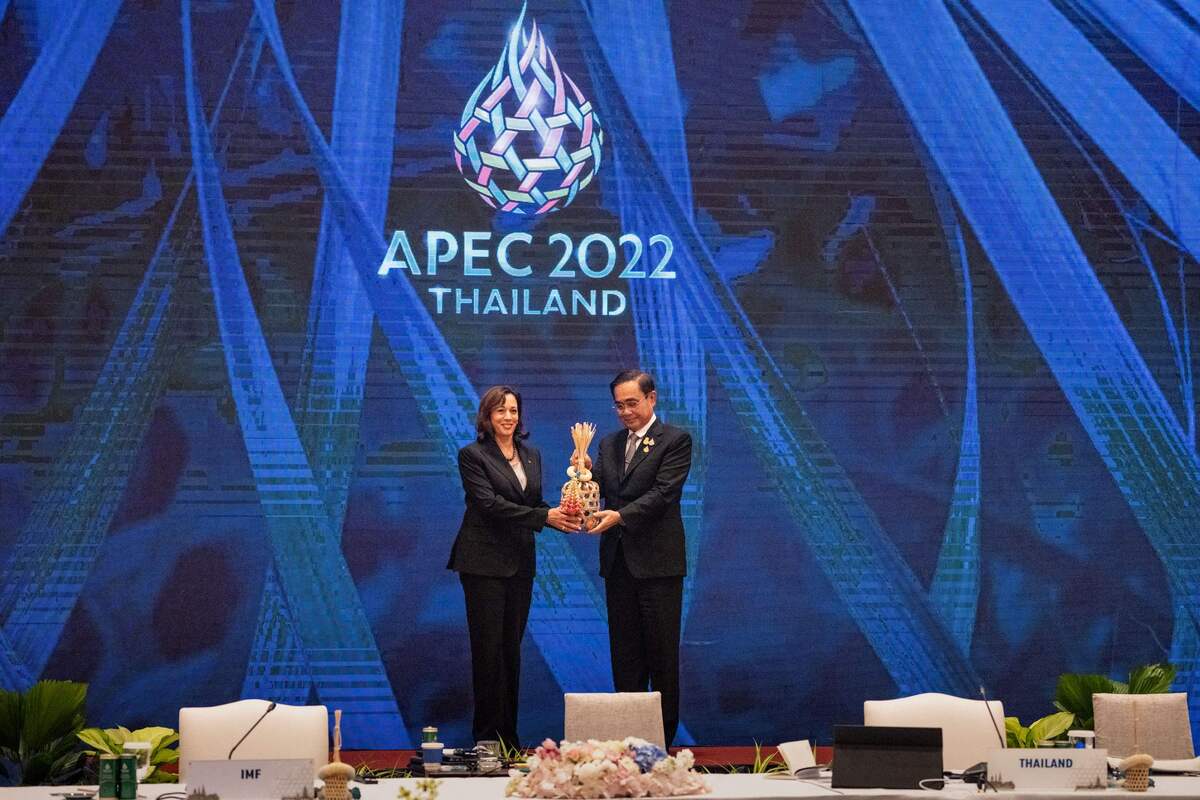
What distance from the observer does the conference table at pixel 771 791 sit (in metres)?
3.48

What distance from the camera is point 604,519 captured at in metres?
5.58

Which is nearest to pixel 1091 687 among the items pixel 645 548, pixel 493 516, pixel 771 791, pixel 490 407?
pixel 645 548

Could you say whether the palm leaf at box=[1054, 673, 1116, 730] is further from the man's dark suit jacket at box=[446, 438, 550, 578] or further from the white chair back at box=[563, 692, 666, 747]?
the white chair back at box=[563, 692, 666, 747]

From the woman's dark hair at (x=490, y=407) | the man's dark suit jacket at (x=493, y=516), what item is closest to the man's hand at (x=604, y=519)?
the man's dark suit jacket at (x=493, y=516)

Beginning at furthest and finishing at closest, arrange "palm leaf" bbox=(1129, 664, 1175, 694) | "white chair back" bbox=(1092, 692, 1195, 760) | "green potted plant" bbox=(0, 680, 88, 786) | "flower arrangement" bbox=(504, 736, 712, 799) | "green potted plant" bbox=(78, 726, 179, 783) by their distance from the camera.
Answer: "palm leaf" bbox=(1129, 664, 1175, 694) < "green potted plant" bbox=(0, 680, 88, 786) < "green potted plant" bbox=(78, 726, 179, 783) < "white chair back" bbox=(1092, 692, 1195, 760) < "flower arrangement" bbox=(504, 736, 712, 799)

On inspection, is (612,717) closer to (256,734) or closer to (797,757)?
(797,757)

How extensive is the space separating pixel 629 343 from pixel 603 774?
138 inches

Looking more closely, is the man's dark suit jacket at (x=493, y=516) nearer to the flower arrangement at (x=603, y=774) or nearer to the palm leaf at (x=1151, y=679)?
the flower arrangement at (x=603, y=774)

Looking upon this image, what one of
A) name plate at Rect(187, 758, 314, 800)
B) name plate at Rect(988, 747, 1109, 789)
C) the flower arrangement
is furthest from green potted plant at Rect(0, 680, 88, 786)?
name plate at Rect(988, 747, 1109, 789)

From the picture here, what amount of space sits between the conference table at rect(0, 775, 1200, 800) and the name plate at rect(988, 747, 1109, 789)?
0.02 m

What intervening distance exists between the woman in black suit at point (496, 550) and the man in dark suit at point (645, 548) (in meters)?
0.22

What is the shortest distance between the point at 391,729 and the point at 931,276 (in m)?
3.04

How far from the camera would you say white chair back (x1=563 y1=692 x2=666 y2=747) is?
4387 millimetres

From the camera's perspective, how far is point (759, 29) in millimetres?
6816
